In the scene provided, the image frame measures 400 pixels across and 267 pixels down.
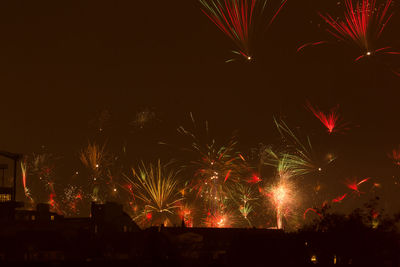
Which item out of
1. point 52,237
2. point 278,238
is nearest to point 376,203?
point 278,238

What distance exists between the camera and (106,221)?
207ft

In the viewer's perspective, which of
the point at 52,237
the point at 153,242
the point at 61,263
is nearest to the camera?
the point at 61,263

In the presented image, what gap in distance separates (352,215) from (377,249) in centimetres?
365

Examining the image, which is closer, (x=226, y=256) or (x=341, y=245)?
(x=226, y=256)

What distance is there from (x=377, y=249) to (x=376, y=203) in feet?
14.8

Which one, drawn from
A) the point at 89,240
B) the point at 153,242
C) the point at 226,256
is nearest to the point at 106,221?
the point at 89,240

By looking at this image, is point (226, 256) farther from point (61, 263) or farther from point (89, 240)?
point (61, 263)

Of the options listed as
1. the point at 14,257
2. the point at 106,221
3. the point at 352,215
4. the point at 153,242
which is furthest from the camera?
the point at 106,221

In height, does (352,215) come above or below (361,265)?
above

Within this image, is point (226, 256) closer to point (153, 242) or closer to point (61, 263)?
point (153, 242)

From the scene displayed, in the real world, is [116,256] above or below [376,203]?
below

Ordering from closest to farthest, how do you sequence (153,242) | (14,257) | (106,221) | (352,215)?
(153,242) < (14,257) < (352,215) < (106,221)

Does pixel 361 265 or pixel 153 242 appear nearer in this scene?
pixel 153 242

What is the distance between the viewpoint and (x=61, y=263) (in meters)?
32.9
